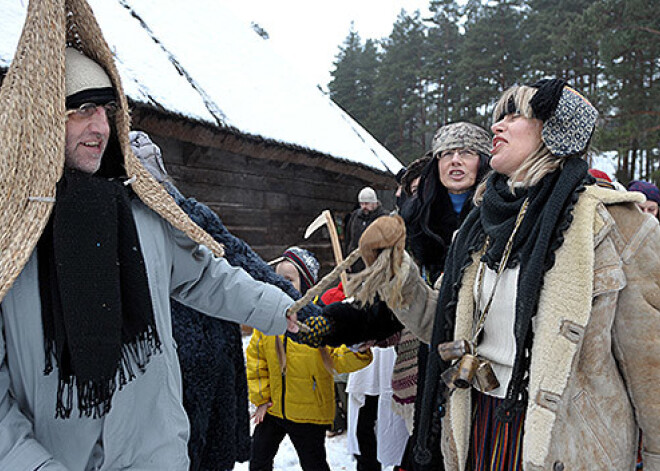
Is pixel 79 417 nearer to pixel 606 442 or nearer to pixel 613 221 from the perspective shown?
pixel 606 442

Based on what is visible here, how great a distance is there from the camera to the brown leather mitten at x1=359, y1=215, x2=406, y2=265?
158 cm

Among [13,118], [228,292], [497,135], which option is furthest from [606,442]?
[13,118]

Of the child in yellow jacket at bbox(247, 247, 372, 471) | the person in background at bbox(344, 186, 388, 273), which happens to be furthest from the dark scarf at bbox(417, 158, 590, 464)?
the person in background at bbox(344, 186, 388, 273)

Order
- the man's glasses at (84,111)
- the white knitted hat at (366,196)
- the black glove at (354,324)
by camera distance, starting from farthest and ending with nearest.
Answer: the white knitted hat at (366,196) < the black glove at (354,324) < the man's glasses at (84,111)

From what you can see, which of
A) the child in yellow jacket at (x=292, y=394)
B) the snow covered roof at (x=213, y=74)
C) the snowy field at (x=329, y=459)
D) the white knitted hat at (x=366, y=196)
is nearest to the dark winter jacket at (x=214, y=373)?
the child in yellow jacket at (x=292, y=394)

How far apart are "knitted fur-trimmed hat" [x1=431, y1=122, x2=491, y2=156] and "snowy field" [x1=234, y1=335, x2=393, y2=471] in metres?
2.60

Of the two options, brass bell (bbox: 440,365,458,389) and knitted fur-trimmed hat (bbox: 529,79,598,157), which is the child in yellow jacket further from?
knitted fur-trimmed hat (bbox: 529,79,598,157)

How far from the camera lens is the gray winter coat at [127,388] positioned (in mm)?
1042

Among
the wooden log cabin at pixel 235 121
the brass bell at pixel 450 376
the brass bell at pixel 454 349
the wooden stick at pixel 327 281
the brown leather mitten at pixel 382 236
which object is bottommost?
the brass bell at pixel 450 376

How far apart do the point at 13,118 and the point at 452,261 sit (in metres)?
1.40

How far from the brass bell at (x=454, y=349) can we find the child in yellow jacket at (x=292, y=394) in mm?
1171

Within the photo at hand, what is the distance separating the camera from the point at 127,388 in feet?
3.92

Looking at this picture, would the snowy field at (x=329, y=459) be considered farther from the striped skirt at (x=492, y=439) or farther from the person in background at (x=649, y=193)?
the person in background at (x=649, y=193)

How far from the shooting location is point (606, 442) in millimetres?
1328
